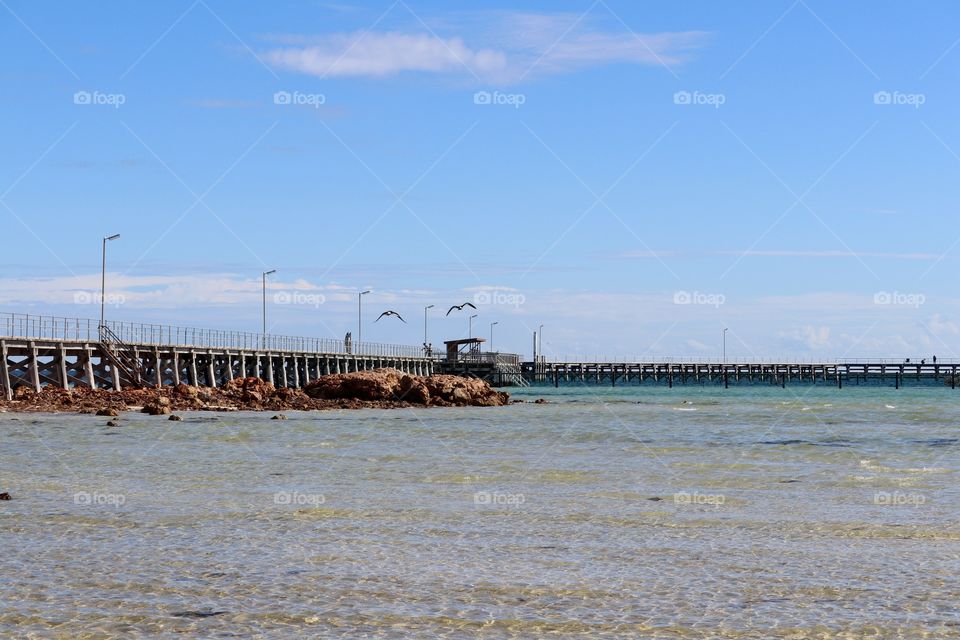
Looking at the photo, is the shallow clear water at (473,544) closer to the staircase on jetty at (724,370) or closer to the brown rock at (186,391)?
the brown rock at (186,391)

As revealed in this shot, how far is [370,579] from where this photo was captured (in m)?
9.97

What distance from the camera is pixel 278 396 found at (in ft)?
168

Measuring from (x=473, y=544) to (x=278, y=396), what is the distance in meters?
40.3

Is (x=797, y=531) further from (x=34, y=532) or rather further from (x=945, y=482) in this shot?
(x=34, y=532)

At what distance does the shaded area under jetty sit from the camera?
140 ft

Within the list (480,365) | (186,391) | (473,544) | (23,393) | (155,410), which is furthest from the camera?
(480,365)

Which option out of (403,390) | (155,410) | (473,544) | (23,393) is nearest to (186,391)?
(23,393)

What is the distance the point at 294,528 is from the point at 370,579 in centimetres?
307

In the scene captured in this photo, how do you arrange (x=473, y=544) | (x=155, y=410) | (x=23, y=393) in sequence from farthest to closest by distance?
(x=23, y=393)
(x=155, y=410)
(x=473, y=544)

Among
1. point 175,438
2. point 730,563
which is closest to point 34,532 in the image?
point 730,563

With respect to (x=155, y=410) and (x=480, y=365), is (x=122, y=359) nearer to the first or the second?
(x=155, y=410)

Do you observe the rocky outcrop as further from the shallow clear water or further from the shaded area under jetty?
the shallow clear water

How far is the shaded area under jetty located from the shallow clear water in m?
18.6

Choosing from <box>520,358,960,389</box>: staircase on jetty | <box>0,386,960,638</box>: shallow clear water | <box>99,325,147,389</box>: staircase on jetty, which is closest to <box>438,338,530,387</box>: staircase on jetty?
<box>520,358,960,389</box>: staircase on jetty
